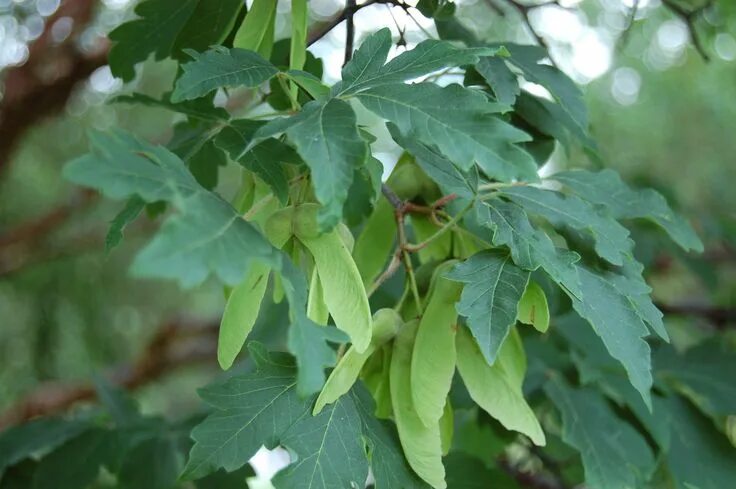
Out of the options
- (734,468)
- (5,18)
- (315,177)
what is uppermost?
(315,177)

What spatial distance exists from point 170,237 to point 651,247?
3.85 ft

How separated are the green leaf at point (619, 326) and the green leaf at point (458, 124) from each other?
0.44 feet

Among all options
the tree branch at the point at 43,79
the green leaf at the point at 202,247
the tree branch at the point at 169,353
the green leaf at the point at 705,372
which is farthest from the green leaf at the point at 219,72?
the tree branch at the point at 169,353

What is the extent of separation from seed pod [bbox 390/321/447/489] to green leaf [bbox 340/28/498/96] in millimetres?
232

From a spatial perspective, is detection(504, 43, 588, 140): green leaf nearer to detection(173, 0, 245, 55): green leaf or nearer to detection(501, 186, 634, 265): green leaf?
detection(501, 186, 634, 265): green leaf

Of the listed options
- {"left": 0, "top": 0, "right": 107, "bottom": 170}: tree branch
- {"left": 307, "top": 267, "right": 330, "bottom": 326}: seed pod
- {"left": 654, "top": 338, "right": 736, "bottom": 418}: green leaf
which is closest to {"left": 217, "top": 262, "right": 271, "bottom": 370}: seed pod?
{"left": 307, "top": 267, "right": 330, "bottom": 326}: seed pod

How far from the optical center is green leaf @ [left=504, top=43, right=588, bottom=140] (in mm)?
885

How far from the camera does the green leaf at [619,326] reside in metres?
0.68

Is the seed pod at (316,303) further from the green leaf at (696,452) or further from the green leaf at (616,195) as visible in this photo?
the green leaf at (696,452)

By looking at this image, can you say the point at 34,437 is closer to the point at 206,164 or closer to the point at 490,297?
the point at 206,164

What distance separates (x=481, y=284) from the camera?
0.68m

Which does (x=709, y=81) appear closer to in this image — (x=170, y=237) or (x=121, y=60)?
(x=121, y=60)

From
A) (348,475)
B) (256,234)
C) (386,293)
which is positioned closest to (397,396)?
(348,475)

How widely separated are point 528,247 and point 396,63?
0.19 metres
